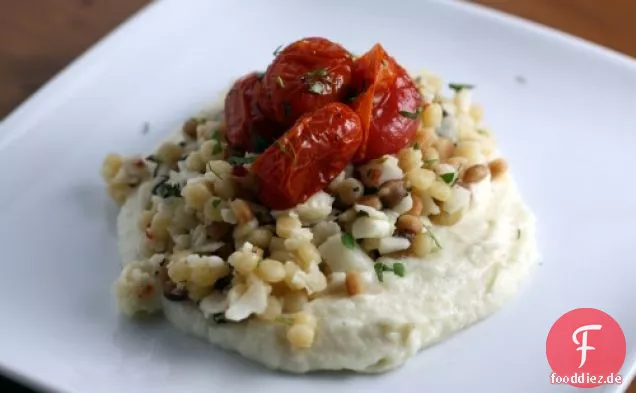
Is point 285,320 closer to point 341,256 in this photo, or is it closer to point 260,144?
point 341,256

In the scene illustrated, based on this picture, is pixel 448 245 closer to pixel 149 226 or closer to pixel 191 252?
pixel 191 252

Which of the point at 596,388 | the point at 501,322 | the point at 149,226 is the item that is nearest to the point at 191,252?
the point at 149,226

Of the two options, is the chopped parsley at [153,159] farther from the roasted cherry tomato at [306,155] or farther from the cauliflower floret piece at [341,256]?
the cauliflower floret piece at [341,256]

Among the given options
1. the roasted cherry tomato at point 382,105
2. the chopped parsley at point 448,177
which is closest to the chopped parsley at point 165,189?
the roasted cherry tomato at point 382,105

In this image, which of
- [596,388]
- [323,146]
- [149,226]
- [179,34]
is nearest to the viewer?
[596,388]

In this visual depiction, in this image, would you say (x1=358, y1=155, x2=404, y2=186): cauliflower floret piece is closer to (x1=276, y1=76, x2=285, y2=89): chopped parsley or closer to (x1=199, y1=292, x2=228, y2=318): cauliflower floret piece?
(x1=276, y1=76, x2=285, y2=89): chopped parsley

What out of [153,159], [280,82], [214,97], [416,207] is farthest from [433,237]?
[214,97]
